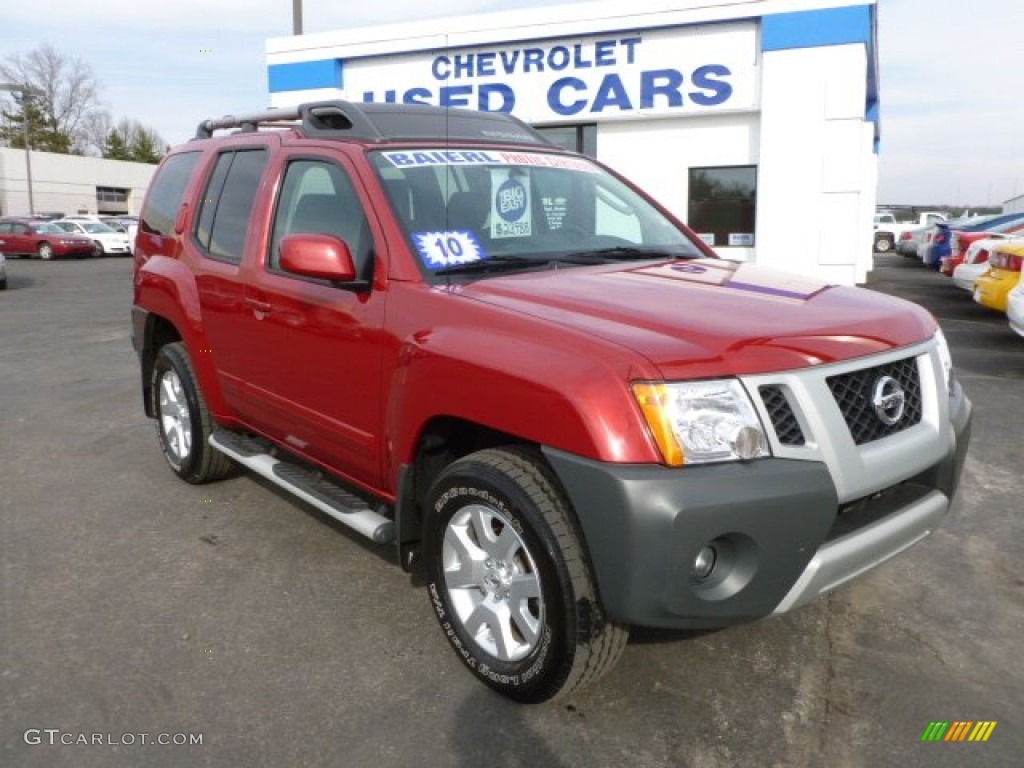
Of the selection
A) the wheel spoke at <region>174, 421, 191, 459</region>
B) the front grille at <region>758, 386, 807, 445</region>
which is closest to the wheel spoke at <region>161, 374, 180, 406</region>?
the wheel spoke at <region>174, 421, 191, 459</region>

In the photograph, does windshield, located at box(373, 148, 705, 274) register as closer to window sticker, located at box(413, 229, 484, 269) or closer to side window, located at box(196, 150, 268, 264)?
window sticker, located at box(413, 229, 484, 269)

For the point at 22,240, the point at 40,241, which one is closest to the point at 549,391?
the point at 40,241

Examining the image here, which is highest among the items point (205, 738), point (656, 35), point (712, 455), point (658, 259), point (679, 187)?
point (656, 35)

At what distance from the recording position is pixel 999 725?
8.43ft

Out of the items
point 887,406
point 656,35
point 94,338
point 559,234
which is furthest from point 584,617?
point 656,35

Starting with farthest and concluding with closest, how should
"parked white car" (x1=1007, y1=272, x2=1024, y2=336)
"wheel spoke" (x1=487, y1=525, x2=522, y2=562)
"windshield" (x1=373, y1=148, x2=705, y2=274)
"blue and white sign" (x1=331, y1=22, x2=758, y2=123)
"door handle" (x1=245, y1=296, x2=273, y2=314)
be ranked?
"blue and white sign" (x1=331, y1=22, x2=758, y2=123) < "parked white car" (x1=1007, y1=272, x2=1024, y2=336) < "door handle" (x1=245, y1=296, x2=273, y2=314) < "windshield" (x1=373, y1=148, x2=705, y2=274) < "wheel spoke" (x1=487, y1=525, x2=522, y2=562)

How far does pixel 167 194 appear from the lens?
4.96 metres

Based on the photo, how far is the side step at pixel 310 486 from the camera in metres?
3.15

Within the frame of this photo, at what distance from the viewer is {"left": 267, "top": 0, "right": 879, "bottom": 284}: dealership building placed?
41.4ft

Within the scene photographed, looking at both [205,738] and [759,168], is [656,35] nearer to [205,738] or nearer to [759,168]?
[759,168]

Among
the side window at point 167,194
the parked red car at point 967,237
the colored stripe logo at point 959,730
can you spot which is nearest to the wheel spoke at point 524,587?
the colored stripe logo at point 959,730

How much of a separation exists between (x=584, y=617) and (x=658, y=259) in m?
1.75

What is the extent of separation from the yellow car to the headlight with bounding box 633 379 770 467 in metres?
8.34

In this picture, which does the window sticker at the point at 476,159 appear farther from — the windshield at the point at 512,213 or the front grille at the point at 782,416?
the front grille at the point at 782,416
